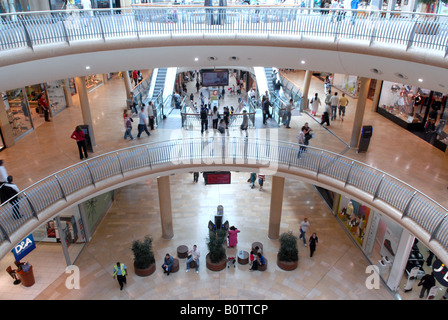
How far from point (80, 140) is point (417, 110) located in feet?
50.3

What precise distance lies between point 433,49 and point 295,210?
1097 cm

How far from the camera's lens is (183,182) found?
21.8m

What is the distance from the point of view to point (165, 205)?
1670cm

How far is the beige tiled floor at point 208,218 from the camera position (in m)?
14.2

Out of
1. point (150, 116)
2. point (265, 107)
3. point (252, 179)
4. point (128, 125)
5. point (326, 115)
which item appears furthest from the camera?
point (252, 179)

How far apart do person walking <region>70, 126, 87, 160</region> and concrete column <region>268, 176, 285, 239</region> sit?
8.03 m

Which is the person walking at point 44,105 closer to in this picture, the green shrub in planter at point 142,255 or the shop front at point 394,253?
the green shrub in planter at point 142,255

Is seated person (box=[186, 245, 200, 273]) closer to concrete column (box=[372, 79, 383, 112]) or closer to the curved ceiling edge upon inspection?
the curved ceiling edge

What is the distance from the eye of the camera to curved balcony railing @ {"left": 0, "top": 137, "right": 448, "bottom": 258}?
→ 1039 cm

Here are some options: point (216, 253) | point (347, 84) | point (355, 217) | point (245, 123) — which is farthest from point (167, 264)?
point (347, 84)

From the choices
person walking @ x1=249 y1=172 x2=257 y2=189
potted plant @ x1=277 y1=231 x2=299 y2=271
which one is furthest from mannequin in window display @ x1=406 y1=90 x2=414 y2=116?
potted plant @ x1=277 y1=231 x2=299 y2=271

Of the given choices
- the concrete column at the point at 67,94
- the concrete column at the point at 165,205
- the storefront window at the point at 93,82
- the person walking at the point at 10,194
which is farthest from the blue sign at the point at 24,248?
the storefront window at the point at 93,82

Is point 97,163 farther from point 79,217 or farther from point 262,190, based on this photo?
point 262,190

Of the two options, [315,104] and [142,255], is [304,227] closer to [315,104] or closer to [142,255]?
[315,104]
